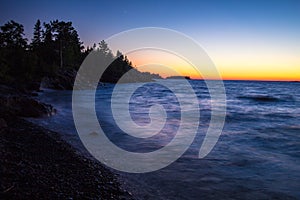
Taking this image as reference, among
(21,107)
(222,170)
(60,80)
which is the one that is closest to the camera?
(222,170)

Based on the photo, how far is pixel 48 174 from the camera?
505cm

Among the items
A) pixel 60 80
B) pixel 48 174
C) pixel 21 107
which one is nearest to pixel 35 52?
pixel 60 80

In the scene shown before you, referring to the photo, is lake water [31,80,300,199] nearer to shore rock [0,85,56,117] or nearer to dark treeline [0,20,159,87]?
shore rock [0,85,56,117]

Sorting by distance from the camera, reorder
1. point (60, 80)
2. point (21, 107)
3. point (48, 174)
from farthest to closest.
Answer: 1. point (60, 80)
2. point (21, 107)
3. point (48, 174)

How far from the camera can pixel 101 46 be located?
98.8 metres

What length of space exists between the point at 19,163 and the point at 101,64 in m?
84.8

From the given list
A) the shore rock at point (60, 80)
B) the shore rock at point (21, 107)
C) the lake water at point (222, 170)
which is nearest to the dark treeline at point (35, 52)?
the shore rock at point (60, 80)

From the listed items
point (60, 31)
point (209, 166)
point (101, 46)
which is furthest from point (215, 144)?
point (101, 46)

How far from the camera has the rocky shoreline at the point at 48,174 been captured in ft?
13.8

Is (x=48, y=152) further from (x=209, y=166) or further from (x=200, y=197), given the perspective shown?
(x=209, y=166)

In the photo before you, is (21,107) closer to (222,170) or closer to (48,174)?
(48,174)

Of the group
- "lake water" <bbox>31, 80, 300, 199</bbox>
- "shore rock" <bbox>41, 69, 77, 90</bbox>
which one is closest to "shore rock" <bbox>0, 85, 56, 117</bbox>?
"lake water" <bbox>31, 80, 300, 199</bbox>

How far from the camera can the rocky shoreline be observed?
4.22 meters

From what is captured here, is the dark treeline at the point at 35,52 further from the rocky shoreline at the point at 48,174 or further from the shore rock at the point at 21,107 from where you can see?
the rocky shoreline at the point at 48,174
